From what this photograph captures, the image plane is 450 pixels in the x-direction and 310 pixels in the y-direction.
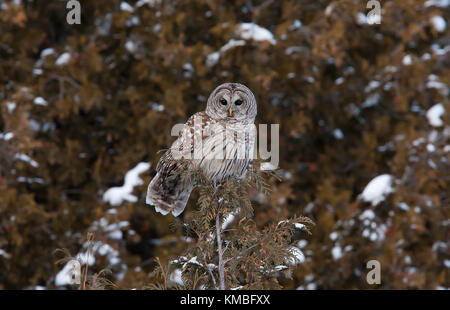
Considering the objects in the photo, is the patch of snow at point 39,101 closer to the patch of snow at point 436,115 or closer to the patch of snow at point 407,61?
the patch of snow at point 407,61

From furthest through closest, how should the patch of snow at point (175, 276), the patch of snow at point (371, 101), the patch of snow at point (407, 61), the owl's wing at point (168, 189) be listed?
the patch of snow at point (371, 101), the patch of snow at point (407, 61), the owl's wing at point (168, 189), the patch of snow at point (175, 276)

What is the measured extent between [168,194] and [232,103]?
585mm

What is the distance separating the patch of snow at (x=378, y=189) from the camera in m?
6.75

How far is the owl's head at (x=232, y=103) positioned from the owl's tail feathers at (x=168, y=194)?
48 cm

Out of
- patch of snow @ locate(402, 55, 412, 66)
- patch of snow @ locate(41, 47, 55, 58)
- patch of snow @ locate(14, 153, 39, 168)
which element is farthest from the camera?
patch of snow @ locate(402, 55, 412, 66)

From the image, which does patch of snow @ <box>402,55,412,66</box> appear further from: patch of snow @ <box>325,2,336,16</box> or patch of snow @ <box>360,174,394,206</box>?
patch of snow @ <box>360,174,394,206</box>

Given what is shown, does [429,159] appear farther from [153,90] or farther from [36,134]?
[36,134]

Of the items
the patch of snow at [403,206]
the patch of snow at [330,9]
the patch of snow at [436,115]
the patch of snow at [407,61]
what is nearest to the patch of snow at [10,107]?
the patch of snow at [330,9]

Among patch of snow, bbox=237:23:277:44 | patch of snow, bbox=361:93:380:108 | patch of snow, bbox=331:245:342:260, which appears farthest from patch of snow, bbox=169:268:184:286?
patch of snow, bbox=361:93:380:108

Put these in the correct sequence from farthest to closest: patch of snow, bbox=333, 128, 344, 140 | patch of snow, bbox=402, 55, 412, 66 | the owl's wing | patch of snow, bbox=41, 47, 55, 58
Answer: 1. patch of snow, bbox=333, 128, 344, 140
2. patch of snow, bbox=402, 55, 412, 66
3. patch of snow, bbox=41, 47, 55, 58
4. the owl's wing

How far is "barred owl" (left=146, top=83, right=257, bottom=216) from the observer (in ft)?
9.95

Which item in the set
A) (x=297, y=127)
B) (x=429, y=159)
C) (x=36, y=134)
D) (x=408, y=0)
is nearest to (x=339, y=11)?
(x=408, y=0)

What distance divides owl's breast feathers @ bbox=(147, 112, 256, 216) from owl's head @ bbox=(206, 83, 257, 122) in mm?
51

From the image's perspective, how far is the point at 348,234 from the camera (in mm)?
7008
